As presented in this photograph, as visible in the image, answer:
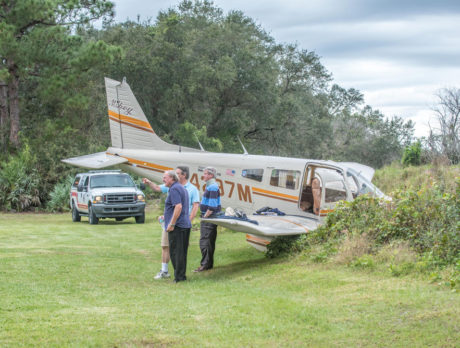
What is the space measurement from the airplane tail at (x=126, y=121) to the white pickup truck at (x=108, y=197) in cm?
336

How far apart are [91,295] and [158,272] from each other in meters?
2.57

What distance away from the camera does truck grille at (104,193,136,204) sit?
2356 cm

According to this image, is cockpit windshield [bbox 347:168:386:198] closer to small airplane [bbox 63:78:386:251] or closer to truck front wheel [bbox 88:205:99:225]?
small airplane [bbox 63:78:386:251]

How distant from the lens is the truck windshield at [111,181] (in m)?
24.6

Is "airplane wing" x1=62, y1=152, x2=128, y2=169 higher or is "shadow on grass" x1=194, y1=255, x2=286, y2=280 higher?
"airplane wing" x1=62, y1=152, x2=128, y2=169

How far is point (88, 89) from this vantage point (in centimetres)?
3981

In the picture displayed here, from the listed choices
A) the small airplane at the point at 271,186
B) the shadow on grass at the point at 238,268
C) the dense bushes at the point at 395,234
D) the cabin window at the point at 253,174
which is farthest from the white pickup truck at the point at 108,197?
the dense bushes at the point at 395,234

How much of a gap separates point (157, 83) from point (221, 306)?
3591cm

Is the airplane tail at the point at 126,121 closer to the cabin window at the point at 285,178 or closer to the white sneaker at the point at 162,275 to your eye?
the cabin window at the point at 285,178

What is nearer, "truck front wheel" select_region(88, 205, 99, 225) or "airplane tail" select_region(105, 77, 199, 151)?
"airplane tail" select_region(105, 77, 199, 151)

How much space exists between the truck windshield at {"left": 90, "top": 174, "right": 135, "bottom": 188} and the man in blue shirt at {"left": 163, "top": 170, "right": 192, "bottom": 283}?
14160 millimetres

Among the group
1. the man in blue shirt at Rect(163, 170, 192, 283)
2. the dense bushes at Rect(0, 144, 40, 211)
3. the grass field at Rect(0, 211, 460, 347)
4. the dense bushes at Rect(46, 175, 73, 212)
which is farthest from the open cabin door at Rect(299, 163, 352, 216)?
the dense bushes at Rect(0, 144, 40, 211)

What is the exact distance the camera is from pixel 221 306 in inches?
329

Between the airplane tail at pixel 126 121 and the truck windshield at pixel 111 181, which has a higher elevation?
the airplane tail at pixel 126 121
